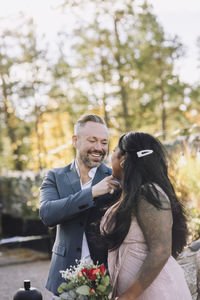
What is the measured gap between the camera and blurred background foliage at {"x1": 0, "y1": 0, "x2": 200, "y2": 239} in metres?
14.7

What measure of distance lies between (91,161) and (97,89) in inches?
507

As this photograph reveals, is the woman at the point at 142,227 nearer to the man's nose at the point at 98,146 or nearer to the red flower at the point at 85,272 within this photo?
the red flower at the point at 85,272

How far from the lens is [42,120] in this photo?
1638 cm

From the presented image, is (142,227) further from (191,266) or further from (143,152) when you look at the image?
(191,266)

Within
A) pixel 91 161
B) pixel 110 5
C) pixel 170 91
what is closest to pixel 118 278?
pixel 91 161

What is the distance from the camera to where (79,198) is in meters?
2.65

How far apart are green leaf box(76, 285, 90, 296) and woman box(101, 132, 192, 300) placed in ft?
0.57

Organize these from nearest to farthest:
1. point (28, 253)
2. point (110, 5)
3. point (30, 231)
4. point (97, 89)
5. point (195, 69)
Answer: point (28, 253), point (30, 231), point (110, 5), point (97, 89), point (195, 69)

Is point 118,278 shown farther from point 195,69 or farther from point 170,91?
point 195,69

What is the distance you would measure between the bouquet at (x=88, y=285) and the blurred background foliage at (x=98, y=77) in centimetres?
1136

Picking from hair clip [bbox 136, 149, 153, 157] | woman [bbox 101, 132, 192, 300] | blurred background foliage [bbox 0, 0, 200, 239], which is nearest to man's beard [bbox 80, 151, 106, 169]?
woman [bbox 101, 132, 192, 300]

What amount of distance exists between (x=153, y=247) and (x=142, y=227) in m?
0.12

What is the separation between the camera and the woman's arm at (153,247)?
6.99 feet

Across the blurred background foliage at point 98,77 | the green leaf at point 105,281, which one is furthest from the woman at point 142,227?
the blurred background foliage at point 98,77
